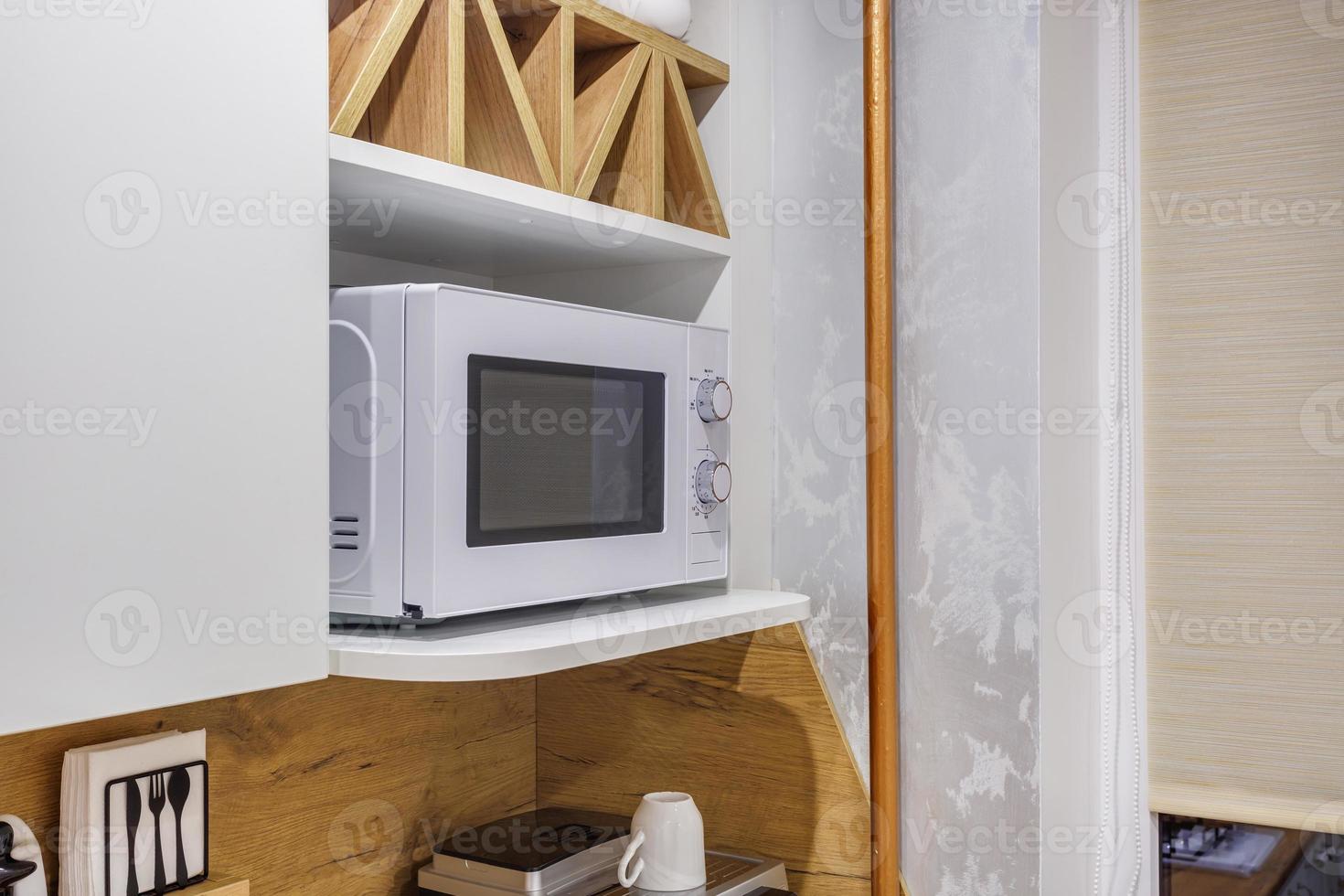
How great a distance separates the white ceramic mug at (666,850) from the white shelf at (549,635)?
0.76 ft

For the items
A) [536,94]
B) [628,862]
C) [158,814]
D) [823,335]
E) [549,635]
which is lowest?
[628,862]

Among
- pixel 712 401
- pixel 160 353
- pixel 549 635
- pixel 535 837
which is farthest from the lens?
pixel 535 837

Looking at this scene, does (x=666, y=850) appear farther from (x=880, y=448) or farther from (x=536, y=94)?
(x=536, y=94)

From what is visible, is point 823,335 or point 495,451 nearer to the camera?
point 495,451

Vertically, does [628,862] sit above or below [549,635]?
below

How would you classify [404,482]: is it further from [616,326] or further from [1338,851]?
[1338,851]

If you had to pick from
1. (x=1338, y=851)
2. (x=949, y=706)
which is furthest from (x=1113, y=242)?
(x=1338, y=851)

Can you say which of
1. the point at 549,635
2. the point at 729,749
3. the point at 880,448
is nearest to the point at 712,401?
the point at 880,448

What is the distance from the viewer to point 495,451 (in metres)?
0.96

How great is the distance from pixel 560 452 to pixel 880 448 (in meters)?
0.40

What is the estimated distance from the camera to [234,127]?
752mm

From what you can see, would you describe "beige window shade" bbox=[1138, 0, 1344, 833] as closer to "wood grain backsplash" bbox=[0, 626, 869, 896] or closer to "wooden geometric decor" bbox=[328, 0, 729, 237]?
"wood grain backsplash" bbox=[0, 626, 869, 896]

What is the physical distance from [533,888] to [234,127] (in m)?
0.81

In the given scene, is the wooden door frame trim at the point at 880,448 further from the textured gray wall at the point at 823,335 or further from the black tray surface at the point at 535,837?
the black tray surface at the point at 535,837
